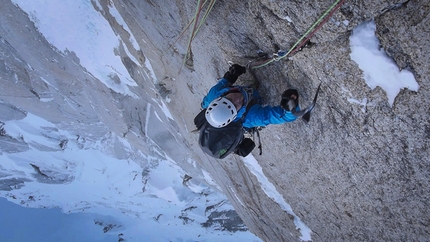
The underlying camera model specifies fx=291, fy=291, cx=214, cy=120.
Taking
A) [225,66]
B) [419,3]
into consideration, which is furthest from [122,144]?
[419,3]

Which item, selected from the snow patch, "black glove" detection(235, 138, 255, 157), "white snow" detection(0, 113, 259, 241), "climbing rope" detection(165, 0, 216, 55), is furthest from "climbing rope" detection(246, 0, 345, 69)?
"white snow" detection(0, 113, 259, 241)

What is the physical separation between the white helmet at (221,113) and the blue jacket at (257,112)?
0.21m

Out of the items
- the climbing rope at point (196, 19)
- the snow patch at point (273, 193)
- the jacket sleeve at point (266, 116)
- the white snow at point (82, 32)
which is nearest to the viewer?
the jacket sleeve at point (266, 116)

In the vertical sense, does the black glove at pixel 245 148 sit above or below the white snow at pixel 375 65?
below

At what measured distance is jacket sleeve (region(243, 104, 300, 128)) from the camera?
2752mm

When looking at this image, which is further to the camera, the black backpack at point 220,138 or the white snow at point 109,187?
the white snow at point 109,187

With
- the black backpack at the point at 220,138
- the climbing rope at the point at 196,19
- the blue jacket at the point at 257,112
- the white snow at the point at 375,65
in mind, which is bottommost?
the black backpack at the point at 220,138

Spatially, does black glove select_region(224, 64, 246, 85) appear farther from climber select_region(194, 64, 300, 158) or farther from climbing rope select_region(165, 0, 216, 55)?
climbing rope select_region(165, 0, 216, 55)

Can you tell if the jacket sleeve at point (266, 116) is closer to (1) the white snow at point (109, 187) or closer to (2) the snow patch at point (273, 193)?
(2) the snow patch at point (273, 193)

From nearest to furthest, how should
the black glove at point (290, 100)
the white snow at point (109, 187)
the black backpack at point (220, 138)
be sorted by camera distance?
the black glove at point (290, 100), the black backpack at point (220, 138), the white snow at point (109, 187)

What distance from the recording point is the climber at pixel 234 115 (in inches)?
109

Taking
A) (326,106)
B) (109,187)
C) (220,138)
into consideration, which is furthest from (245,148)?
(109,187)

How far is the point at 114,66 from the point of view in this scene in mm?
6980

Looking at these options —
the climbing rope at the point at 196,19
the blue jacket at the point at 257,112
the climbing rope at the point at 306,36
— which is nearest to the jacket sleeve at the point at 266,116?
the blue jacket at the point at 257,112
